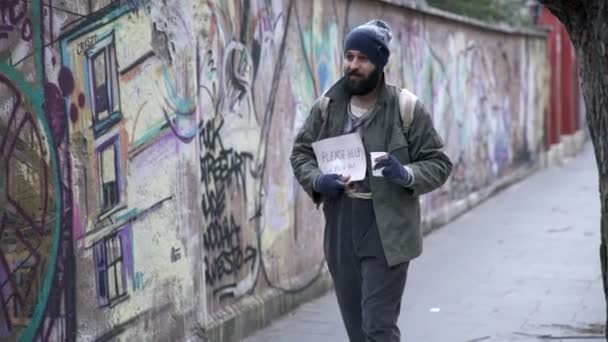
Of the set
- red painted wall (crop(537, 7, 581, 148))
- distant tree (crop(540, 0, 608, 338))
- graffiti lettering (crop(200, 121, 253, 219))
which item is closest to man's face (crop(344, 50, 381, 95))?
distant tree (crop(540, 0, 608, 338))

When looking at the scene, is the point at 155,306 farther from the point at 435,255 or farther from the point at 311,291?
the point at 435,255

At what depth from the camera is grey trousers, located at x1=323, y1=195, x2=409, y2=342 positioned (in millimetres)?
4891

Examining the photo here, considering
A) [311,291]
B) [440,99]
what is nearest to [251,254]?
[311,291]

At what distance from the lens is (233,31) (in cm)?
709

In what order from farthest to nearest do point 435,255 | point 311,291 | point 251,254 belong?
point 435,255, point 311,291, point 251,254

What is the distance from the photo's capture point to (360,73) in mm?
4945

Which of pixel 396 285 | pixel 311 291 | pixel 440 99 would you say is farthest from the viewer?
pixel 440 99

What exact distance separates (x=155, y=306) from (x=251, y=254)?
1419 millimetres

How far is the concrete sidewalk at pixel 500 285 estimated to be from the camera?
7413 mm

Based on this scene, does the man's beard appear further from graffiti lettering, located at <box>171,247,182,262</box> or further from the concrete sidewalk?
the concrete sidewalk

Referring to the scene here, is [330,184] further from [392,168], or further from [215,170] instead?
[215,170]

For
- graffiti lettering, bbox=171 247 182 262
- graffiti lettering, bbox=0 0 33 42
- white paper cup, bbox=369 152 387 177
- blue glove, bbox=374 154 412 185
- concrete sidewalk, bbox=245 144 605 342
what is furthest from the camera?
concrete sidewalk, bbox=245 144 605 342

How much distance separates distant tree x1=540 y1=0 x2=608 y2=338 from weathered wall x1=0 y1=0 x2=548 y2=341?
214 centimetres

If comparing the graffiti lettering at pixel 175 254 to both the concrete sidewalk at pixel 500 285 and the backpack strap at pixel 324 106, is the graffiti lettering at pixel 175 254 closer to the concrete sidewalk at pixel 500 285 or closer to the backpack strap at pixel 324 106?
the concrete sidewalk at pixel 500 285
